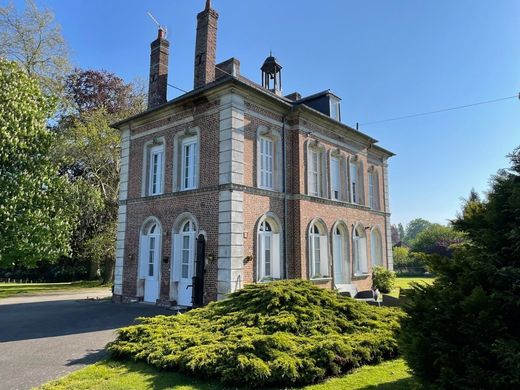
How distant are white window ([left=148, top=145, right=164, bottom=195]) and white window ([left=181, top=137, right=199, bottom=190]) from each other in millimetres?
1388

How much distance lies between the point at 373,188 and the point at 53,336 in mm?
17816

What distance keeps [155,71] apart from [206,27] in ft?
11.9

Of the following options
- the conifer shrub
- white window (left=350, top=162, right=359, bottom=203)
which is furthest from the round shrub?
the conifer shrub

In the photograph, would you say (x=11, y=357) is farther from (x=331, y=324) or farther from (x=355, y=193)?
(x=355, y=193)

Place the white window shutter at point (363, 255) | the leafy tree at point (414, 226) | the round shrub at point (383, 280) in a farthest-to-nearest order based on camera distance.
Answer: the leafy tree at point (414, 226), the round shrub at point (383, 280), the white window shutter at point (363, 255)

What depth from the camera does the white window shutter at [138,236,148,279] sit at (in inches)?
582

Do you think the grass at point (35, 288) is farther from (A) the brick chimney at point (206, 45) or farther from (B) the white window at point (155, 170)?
(A) the brick chimney at point (206, 45)

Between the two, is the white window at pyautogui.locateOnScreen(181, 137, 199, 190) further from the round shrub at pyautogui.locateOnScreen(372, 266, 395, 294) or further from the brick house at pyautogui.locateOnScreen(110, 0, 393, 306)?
the round shrub at pyautogui.locateOnScreen(372, 266, 395, 294)

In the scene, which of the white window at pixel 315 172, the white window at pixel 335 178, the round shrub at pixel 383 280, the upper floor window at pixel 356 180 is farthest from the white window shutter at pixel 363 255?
the white window at pixel 315 172

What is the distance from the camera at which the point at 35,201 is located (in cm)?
1463

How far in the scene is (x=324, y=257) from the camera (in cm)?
1527

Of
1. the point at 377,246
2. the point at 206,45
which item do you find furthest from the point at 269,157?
the point at 377,246

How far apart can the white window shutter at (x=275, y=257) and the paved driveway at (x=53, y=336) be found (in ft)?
12.7

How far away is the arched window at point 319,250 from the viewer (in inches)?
579
